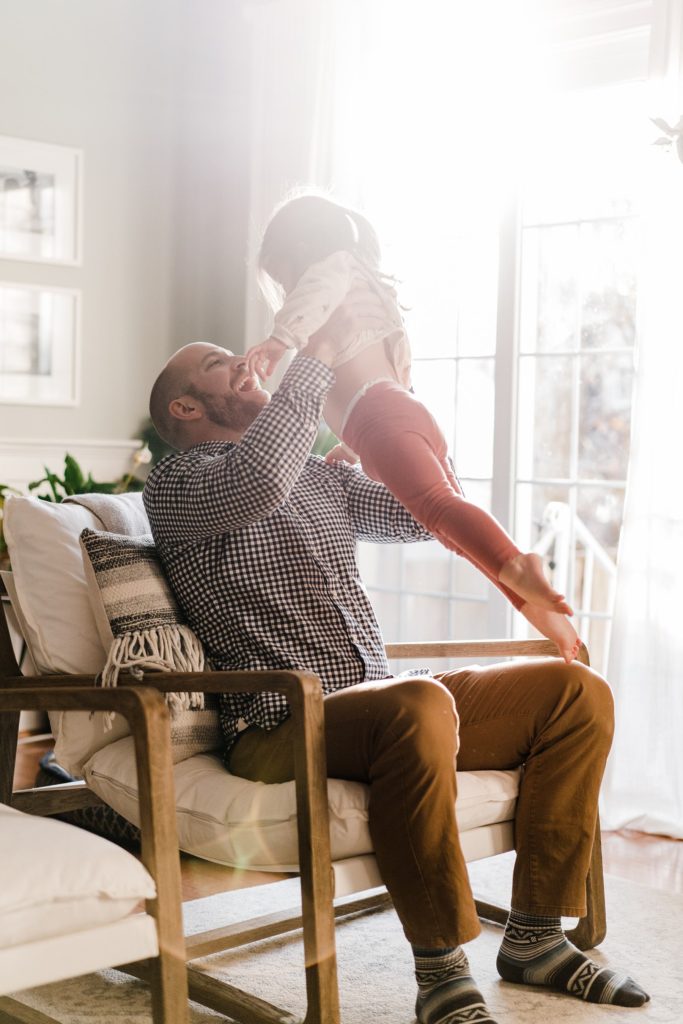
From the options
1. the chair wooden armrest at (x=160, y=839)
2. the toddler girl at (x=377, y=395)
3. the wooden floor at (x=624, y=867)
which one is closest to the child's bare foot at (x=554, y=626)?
the toddler girl at (x=377, y=395)

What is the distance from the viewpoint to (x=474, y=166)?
4.08 metres

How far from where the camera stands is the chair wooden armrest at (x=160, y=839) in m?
1.62

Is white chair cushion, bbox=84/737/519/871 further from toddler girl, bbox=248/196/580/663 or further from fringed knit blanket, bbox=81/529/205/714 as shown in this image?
toddler girl, bbox=248/196/580/663

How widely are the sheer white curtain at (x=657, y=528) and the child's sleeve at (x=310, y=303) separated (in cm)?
156

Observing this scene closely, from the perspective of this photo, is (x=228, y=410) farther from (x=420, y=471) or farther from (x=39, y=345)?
(x=39, y=345)

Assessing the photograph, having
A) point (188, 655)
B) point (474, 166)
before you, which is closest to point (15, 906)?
Result: point (188, 655)

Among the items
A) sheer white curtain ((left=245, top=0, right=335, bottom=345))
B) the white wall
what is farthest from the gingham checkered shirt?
the white wall

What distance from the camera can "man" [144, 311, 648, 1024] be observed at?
5.96ft

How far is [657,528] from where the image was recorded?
3.31 meters

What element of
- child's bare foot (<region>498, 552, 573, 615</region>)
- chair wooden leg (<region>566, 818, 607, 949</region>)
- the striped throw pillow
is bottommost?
chair wooden leg (<region>566, 818, 607, 949</region>)

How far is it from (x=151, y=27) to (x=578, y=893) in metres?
4.03

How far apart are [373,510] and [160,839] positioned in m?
0.88

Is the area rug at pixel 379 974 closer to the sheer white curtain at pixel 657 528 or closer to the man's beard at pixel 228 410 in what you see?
the sheer white curtain at pixel 657 528

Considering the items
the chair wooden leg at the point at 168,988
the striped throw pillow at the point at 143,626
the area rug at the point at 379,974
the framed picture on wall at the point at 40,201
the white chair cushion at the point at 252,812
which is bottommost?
the area rug at the point at 379,974
